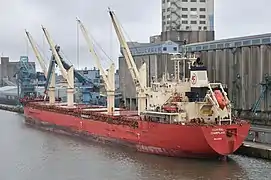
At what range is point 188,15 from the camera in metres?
68.7

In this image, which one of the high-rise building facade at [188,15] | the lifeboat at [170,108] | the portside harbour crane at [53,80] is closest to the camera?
the lifeboat at [170,108]

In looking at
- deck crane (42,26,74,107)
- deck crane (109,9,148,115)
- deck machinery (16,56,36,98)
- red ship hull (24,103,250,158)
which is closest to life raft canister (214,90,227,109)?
red ship hull (24,103,250,158)

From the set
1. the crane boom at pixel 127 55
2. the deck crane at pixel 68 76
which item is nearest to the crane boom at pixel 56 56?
the deck crane at pixel 68 76

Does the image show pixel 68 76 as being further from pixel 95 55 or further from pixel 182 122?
pixel 182 122

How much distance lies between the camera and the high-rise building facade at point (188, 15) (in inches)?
2697

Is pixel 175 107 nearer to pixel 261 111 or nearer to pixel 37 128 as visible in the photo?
pixel 261 111

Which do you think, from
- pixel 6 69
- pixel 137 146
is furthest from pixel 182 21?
pixel 6 69

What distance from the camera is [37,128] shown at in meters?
43.6

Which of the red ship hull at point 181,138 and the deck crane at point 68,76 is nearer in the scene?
the red ship hull at point 181,138

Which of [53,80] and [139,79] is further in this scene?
[53,80]

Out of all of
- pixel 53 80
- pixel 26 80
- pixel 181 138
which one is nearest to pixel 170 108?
pixel 181 138

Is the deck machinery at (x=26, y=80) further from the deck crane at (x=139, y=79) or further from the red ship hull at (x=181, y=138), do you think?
the red ship hull at (x=181, y=138)

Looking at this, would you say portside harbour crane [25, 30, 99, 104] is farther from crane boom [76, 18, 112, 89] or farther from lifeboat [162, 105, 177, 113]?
lifeboat [162, 105, 177, 113]

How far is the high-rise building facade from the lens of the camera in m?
68.5
